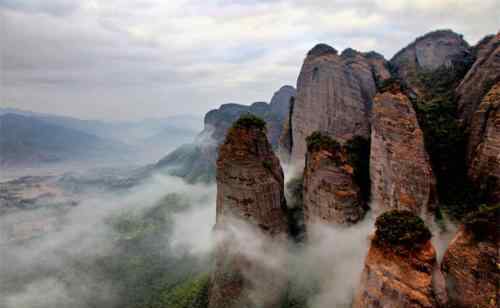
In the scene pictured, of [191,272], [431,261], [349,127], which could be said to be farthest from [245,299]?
[349,127]

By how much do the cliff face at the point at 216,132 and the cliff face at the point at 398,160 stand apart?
80.1 metres

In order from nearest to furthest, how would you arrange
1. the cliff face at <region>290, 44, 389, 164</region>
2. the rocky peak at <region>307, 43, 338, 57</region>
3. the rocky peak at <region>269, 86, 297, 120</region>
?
the cliff face at <region>290, 44, 389, 164</region>
the rocky peak at <region>307, 43, 338, 57</region>
the rocky peak at <region>269, 86, 297, 120</region>

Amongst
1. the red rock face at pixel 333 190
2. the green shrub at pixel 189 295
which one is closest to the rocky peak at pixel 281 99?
the green shrub at pixel 189 295

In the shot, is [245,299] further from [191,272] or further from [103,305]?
[103,305]

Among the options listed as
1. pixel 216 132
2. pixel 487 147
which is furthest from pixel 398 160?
pixel 216 132

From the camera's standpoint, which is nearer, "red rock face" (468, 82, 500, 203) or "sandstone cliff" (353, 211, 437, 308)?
"sandstone cliff" (353, 211, 437, 308)

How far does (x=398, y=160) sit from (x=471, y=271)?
10.7 metres

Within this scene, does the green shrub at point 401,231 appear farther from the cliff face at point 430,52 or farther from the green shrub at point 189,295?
the cliff face at point 430,52

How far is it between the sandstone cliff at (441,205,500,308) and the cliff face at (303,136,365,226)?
959cm

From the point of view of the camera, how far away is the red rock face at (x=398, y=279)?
14.6 metres

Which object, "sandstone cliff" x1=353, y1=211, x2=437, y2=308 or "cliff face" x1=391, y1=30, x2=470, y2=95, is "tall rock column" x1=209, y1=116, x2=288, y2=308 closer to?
"sandstone cliff" x1=353, y1=211, x2=437, y2=308

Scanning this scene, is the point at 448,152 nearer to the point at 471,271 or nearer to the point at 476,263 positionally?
the point at 476,263

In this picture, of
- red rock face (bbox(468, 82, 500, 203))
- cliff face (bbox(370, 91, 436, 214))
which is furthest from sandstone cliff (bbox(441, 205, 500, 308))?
red rock face (bbox(468, 82, 500, 203))

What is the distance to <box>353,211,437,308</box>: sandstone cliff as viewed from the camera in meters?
14.7
